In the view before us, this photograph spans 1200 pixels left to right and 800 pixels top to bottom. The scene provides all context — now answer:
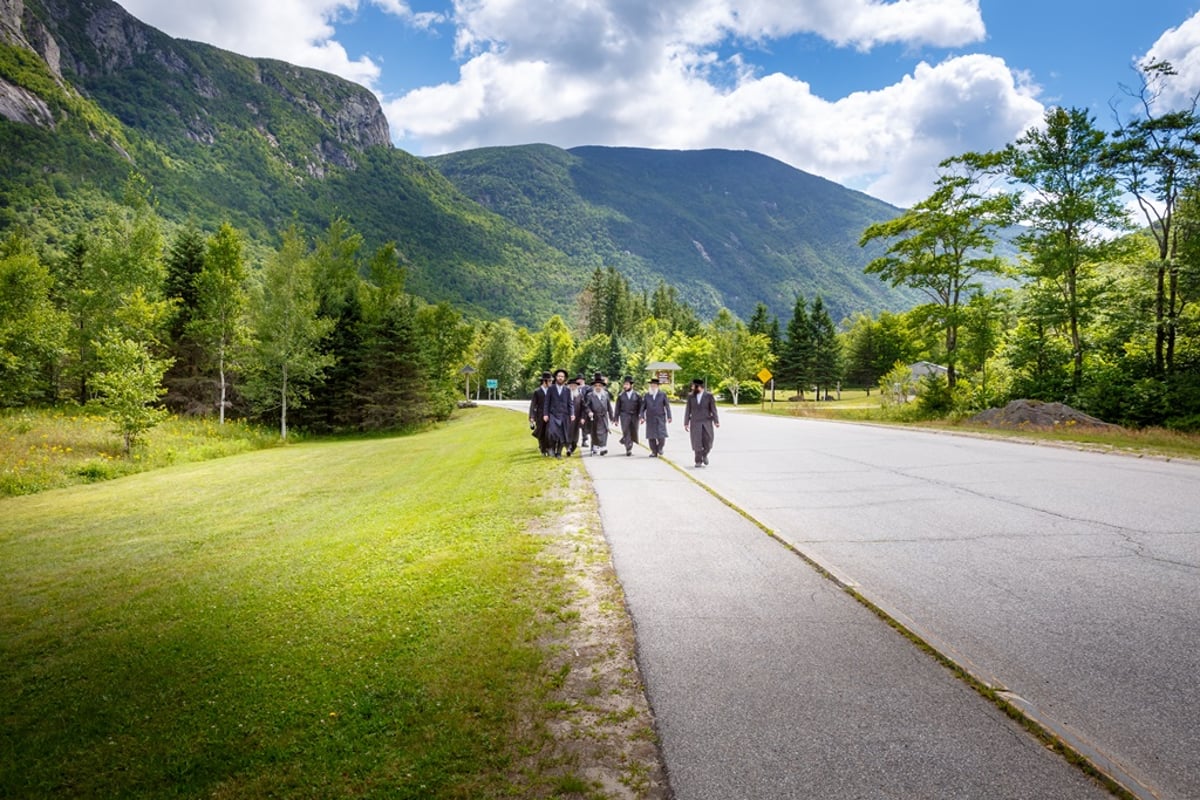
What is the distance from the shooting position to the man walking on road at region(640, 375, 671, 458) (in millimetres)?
16781

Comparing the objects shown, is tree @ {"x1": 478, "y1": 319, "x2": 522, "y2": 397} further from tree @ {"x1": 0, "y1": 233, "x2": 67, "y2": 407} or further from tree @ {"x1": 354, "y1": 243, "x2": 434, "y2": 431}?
tree @ {"x1": 0, "y1": 233, "x2": 67, "y2": 407}

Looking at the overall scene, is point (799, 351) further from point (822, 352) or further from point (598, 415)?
point (598, 415)

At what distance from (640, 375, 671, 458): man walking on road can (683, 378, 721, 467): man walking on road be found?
1.80 metres

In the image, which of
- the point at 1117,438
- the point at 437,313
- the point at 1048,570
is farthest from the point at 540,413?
the point at 437,313

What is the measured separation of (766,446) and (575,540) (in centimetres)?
1262

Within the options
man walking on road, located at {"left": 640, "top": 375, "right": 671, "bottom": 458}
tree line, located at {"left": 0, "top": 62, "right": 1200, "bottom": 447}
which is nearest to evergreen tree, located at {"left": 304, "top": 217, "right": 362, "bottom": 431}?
tree line, located at {"left": 0, "top": 62, "right": 1200, "bottom": 447}

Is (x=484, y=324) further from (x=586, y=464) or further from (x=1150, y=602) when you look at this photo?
(x=1150, y=602)

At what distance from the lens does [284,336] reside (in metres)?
32.4

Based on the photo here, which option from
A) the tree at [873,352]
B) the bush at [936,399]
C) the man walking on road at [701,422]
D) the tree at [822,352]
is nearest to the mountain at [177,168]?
the tree at [822,352]

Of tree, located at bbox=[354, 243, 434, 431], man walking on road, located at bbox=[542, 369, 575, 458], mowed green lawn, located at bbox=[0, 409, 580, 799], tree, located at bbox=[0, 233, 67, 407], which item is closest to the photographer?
mowed green lawn, located at bbox=[0, 409, 580, 799]

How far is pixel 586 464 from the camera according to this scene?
14727mm

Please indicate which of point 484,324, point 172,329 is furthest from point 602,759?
point 484,324

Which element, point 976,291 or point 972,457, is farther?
point 976,291

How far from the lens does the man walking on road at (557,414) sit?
16484mm
